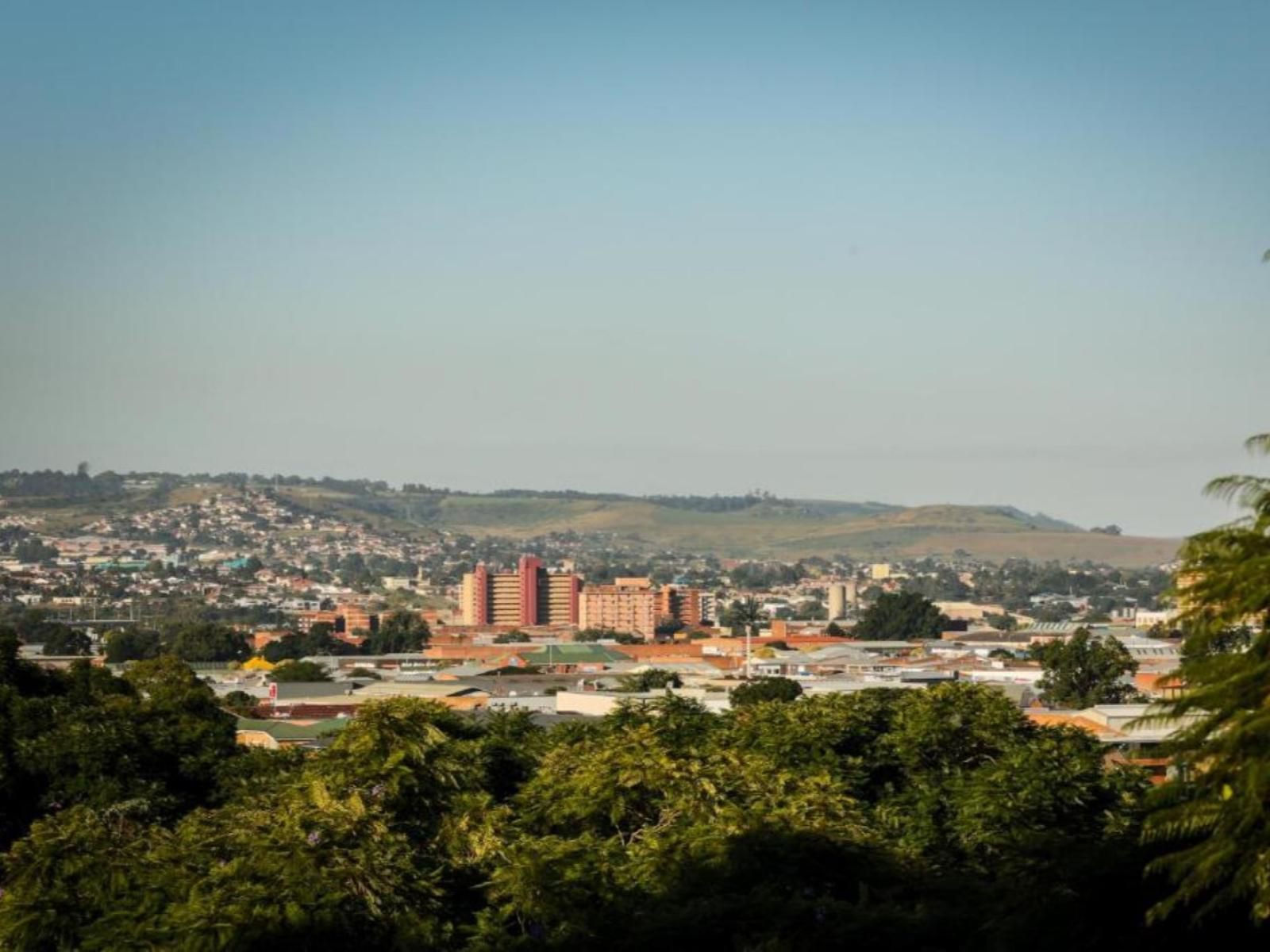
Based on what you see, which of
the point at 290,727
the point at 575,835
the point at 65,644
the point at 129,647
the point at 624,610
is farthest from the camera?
the point at 624,610

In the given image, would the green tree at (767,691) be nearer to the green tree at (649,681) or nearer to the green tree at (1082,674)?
the green tree at (649,681)

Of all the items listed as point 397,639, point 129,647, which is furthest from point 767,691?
point 397,639

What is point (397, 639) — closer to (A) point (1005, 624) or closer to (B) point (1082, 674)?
(A) point (1005, 624)

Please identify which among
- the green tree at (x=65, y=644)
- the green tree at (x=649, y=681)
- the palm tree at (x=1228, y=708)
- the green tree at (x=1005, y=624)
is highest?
the palm tree at (x=1228, y=708)

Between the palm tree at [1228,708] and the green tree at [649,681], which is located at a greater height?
the palm tree at [1228,708]

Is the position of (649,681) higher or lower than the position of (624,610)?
higher

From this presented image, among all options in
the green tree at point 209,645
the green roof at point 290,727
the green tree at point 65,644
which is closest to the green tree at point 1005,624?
the green tree at point 209,645
